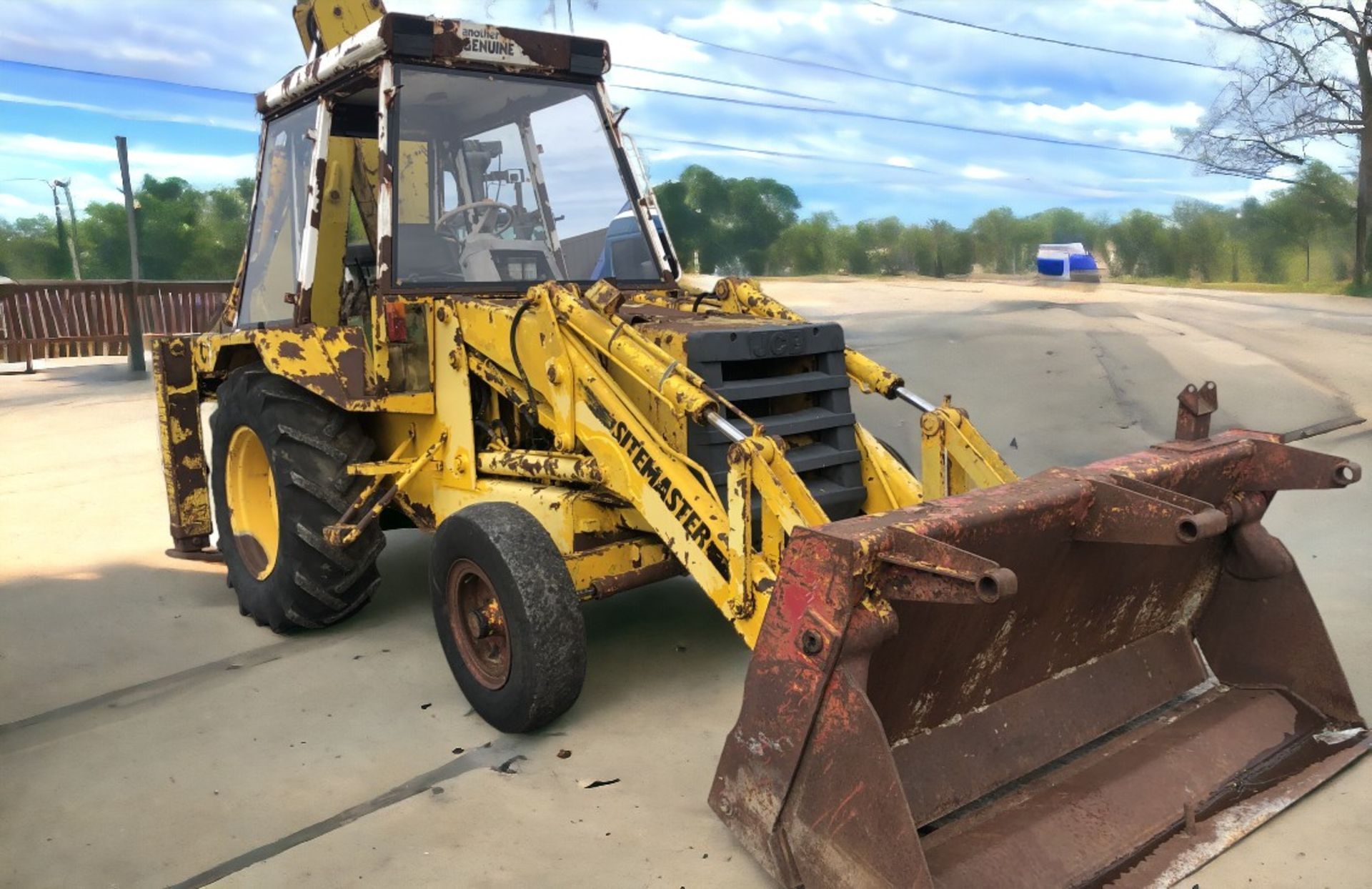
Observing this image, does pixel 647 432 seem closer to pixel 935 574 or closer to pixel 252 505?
pixel 935 574

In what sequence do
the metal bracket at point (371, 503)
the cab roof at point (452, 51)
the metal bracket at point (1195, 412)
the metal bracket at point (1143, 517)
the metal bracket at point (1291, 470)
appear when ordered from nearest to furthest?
the metal bracket at point (1143, 517), the metal bracket at point (1291, 470), the metal bracket at point (1195, 412), the cab roof at point (452, 51), the metal bracket at point (371, 503)

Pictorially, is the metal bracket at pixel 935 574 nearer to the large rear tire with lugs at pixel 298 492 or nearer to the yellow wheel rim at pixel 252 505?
the large rear tire with lugs at pixel 298 492

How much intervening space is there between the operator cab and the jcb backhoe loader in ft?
0.05

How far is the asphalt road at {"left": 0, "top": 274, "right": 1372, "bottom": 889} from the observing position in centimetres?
310

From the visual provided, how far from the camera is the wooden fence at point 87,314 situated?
16844mm

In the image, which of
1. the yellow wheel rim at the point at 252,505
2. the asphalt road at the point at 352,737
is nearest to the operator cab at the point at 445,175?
the yellow wheel rim at the point at 252,505

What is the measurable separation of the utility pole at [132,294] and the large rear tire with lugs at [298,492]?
12.5 m

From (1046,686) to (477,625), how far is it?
2.03 m

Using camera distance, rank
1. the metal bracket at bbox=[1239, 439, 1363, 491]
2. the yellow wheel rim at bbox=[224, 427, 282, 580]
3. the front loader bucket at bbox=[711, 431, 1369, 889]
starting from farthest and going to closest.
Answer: the yellow wheel rim at bbox=[224, 427, 282, 580] < the metal bracket at bbox=[1239, 439, 1363, 491] < the front loader bucket at bbox=[711, 431, 1369, 889]

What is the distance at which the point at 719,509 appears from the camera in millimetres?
3516

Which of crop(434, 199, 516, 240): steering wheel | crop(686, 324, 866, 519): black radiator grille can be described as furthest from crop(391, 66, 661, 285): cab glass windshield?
crop(686, 324, 866, 519): black radiator grille

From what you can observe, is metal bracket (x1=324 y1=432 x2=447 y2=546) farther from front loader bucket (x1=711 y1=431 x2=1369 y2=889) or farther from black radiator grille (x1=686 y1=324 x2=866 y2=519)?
front loader bucket (x1=711 y1=431 x2=1369 y2=889)

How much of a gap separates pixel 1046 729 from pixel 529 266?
295cm

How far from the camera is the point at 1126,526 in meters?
2.93
